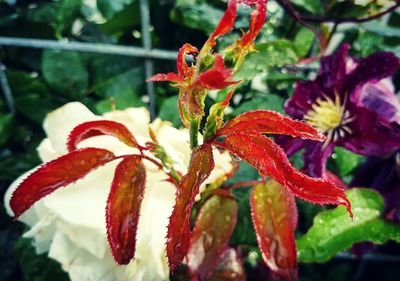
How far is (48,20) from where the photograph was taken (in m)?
0.59

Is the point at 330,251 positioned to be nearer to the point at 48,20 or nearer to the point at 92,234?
the point at 92,234

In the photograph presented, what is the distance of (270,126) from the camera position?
26 cm

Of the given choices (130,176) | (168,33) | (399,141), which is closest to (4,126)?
(168,33)

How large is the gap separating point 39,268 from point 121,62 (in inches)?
10.6

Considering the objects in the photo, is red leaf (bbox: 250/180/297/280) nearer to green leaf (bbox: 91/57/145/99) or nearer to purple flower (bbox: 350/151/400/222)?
purple flower (bbox: 350/151/400/222)

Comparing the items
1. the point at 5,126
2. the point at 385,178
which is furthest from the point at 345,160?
the point at 5,126

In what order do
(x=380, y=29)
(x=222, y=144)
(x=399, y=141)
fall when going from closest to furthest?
(x=222, y=144) → (x=399, y=141) → (x=380, y=29)

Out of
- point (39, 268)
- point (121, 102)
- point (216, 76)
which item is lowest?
point (39, 268)

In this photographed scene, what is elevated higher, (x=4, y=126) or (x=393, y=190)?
(x=393, y=190)

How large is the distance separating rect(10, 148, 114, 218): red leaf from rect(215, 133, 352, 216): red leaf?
0.39 feet

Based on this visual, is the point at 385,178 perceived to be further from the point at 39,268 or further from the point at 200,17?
the point at 39,268

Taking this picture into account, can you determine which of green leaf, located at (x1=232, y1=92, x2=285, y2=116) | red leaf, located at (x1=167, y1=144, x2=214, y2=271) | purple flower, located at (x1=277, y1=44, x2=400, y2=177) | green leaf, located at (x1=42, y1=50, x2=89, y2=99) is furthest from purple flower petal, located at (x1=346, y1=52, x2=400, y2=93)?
green leaf, located at (x1=42, y1=50, x2=89, y2=99)

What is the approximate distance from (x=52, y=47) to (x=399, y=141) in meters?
0.42

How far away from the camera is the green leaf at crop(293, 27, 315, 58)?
541mm
